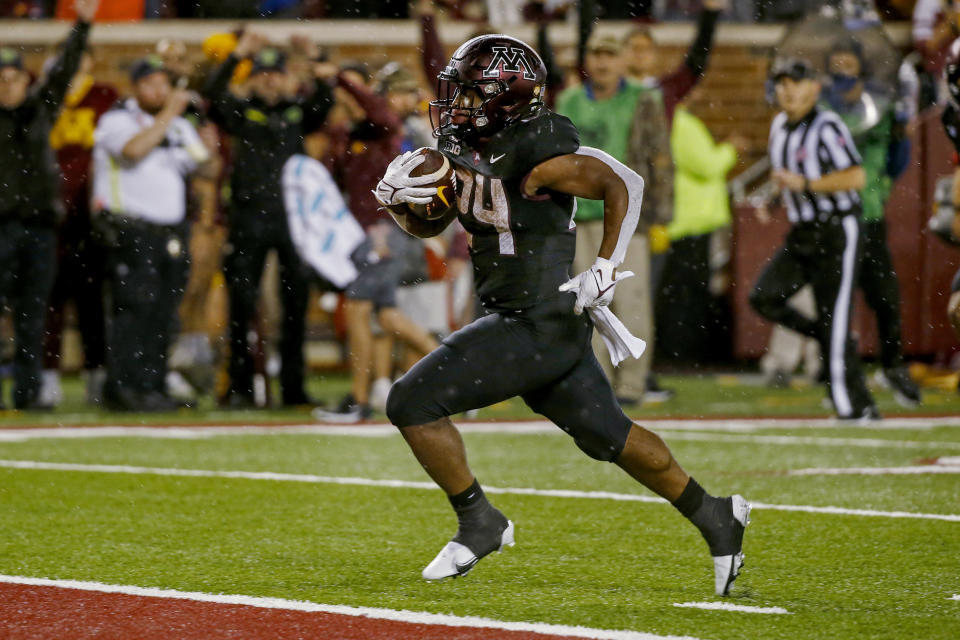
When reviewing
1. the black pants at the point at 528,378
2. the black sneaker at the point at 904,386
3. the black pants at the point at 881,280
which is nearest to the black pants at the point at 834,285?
the black pants at the point at 881,280

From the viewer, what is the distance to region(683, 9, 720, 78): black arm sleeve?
1020 cm

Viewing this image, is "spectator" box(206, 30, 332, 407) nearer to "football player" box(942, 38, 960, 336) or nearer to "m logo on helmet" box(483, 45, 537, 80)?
"football player" box(942, 38, 960, 336)

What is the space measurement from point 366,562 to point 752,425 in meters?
4.46

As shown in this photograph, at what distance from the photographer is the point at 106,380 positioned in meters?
10.1

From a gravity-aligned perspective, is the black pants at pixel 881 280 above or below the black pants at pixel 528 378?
below

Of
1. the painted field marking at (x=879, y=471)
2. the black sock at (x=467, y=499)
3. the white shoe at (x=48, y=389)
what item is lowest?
the white shoe at (x=48, y=389)

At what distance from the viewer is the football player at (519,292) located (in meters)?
4.57

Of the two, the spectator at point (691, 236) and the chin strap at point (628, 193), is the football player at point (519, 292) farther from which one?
the spectator at point (691, 236)

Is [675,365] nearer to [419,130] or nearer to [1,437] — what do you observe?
[419,130]

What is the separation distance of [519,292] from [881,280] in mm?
5648

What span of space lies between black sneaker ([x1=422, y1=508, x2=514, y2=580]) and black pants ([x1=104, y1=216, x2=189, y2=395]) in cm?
551

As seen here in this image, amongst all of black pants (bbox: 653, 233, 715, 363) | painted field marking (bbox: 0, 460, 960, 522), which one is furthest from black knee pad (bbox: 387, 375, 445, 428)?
black pants (bbox: 653, 233, 715, 363)

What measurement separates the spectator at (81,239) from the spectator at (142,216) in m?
0.84

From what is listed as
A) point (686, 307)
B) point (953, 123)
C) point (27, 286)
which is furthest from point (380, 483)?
point (686, 307)
